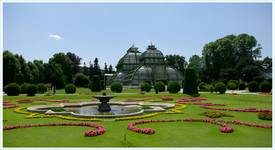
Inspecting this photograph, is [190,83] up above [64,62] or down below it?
below

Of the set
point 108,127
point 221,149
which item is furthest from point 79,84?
point 221,149

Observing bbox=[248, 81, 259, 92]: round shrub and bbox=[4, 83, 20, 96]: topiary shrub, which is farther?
bbox=[248, 81, 259, 92]: round shrub

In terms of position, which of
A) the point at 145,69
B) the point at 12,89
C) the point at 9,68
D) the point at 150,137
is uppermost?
the point at 145,69

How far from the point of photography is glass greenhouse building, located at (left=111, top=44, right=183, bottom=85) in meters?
67.6

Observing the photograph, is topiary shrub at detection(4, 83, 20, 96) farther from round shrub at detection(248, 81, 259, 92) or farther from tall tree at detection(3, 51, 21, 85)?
round shrub at detection(248, 81, 259, 92)

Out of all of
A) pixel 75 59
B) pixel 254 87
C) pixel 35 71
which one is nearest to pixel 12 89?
pixel 35 71

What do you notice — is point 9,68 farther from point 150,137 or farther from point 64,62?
point 150,137

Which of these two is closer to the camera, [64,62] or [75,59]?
[64,62]

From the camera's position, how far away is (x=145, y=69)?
69.4 metres

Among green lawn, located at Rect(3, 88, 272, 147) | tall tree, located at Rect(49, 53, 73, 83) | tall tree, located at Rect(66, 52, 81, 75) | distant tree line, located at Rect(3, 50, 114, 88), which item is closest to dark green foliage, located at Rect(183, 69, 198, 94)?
distant tree line, located at Rect(3, 50, 114, 88)

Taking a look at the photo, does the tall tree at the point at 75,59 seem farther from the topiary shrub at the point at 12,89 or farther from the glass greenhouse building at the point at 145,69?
the topiary shrub at the point at 12,89

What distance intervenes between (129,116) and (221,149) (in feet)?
26.8

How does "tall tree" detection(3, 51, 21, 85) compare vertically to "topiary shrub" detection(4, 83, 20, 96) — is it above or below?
above

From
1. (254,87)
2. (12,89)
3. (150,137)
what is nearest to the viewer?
(150,137)
